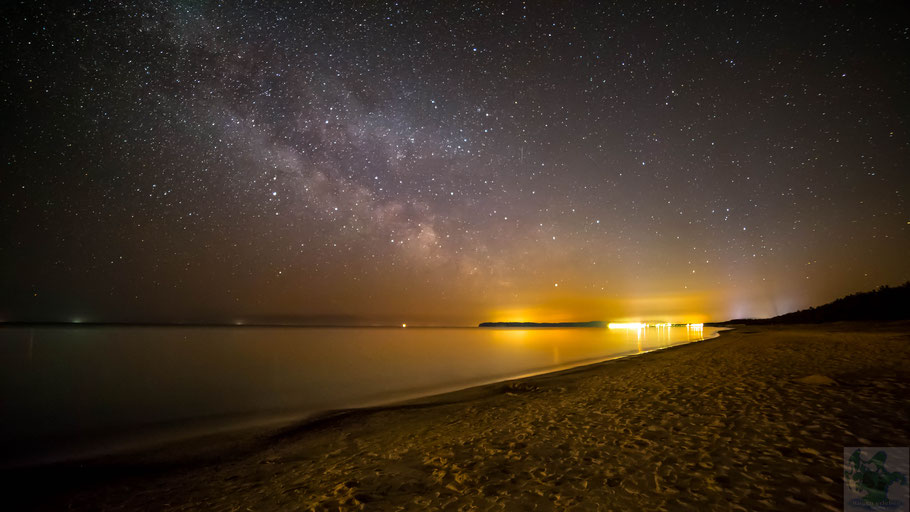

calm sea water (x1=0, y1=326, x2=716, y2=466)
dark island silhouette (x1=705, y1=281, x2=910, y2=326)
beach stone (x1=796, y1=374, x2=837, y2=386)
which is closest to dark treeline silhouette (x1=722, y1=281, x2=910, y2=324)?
dark island silhouette (x1=705, y1=281, x2=910, y2=326)

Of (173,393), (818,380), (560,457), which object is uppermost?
(818,380)

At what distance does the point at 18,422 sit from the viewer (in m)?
11.9

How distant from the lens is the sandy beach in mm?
4262

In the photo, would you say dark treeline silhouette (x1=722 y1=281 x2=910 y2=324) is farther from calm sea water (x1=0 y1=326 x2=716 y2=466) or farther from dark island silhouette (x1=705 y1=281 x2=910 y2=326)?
calm sea water (x1=0 y1=326 x2=716 y2=466)

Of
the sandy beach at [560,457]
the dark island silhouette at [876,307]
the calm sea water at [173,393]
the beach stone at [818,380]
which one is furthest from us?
the dark island silhouette at [876,307]

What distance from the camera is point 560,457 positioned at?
5.49 metres

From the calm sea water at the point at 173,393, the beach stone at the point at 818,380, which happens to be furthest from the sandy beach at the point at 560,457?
the calm sea water at the point at 173,393

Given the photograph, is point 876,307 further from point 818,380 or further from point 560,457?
point 560,457

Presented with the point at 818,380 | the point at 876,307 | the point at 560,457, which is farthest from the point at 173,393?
the point at 876,307

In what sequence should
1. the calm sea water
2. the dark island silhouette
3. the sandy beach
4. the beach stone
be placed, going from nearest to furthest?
the sandy beach, the beach stone, the calm sea water, the dark island silhouette

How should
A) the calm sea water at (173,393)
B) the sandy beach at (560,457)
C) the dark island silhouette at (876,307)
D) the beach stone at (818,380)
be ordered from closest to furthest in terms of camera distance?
the sandy beach at (560,457)
the beach stone at (818,380)
the calm sea water at (173,393)
the dark island silhouette at (876,307)

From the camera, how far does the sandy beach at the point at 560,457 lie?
4.26 m

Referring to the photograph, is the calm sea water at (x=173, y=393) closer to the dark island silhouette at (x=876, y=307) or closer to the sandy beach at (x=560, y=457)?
the sandy beach at (x=560, y=457)

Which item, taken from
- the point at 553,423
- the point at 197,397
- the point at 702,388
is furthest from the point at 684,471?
the point at 197,397
